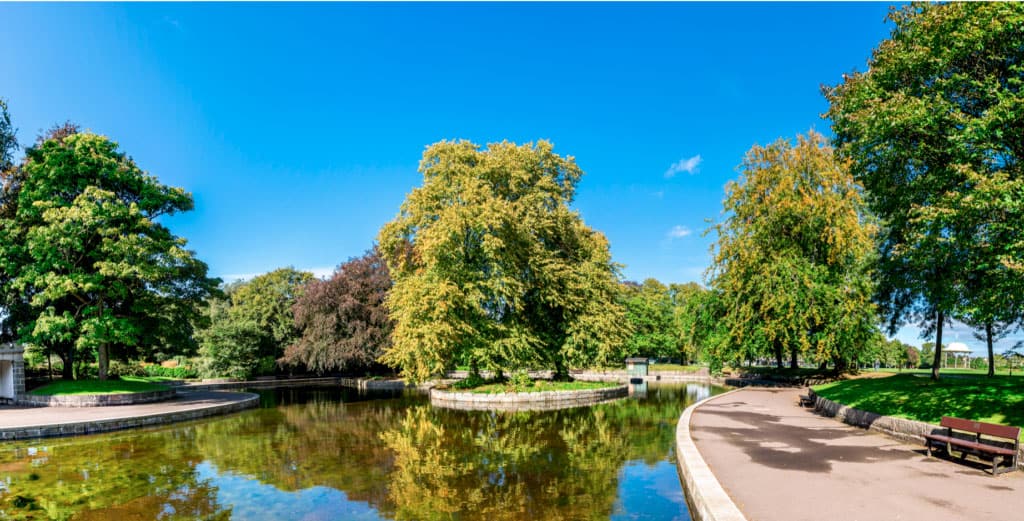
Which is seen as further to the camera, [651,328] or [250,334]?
[651,328]

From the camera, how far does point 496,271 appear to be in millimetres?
28516

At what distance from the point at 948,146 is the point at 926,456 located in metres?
7.53

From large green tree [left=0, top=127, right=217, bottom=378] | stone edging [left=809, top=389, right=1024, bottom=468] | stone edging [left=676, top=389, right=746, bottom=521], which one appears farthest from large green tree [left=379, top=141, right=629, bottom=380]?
stone edging [left=676, top=389, right=746, bottom=521]

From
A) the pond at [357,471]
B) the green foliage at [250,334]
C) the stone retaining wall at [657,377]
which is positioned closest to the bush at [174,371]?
the green foliage at [250,334]

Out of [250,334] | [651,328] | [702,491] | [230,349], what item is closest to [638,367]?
[651,328]

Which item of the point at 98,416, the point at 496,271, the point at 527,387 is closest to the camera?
the point at 98,416

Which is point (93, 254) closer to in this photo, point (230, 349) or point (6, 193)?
point (6, 193)

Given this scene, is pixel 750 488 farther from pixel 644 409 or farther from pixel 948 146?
pixel 644 409

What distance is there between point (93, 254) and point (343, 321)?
60.8 feet

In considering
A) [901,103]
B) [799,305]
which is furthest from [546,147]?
[901,103]

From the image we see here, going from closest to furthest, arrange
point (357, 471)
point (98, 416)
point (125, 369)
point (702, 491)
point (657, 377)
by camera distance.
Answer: point (702, 491) < point (357, 471) < point (98, 416) < point (125, 369) < point (657, 377)

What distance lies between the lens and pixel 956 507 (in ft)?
25.4

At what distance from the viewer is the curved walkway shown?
1748 cm

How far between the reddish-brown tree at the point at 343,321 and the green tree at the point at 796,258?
2530cm
